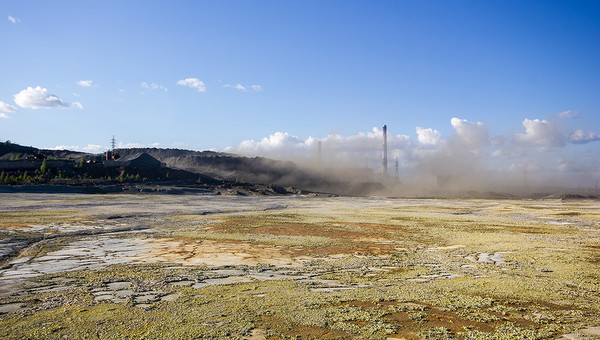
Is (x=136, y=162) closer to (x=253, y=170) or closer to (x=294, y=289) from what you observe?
(x=253, y=170)

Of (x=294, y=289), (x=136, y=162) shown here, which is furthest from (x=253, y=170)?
(x=294, y=289)

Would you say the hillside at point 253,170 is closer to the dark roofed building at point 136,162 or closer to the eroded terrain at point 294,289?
the dark roofed building at point 136,162

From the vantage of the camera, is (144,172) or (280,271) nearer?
(280,271)

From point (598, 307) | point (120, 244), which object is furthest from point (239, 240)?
point (598, 307)

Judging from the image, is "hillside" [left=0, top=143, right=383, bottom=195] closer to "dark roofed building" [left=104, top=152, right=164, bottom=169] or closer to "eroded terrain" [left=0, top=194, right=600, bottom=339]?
"dark roofed building" [left=104, top=152, right=164, bottom=169]

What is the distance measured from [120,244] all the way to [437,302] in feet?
26.2

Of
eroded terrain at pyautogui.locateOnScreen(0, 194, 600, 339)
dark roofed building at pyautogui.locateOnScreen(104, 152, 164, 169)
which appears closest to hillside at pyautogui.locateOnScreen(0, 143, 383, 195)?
dark roofed building at pyautogui.locateOnScreen(104, 152, 164, 169)

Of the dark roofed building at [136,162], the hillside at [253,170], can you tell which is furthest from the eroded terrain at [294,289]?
the hillside at [253,170]

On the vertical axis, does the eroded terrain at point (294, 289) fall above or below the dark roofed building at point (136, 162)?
below

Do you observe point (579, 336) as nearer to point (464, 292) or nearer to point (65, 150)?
point (464, 292)

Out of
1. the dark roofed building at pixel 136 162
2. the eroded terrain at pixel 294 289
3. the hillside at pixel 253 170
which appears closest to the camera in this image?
the eroded terrain at pixel 294 289

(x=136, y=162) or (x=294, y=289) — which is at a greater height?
(x=136, y=162)

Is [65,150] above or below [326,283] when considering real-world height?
above

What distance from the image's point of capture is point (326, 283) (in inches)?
230
